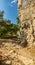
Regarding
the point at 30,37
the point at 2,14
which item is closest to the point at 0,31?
the point at 2,14

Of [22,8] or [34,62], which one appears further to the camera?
[22,8]

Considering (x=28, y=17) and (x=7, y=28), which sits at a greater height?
(x=28, y=17)

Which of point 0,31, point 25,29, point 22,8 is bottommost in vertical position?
point 0,31

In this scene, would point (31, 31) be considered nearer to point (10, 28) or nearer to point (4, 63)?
point (4, 63)

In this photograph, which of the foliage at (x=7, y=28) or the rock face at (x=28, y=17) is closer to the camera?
the rock face at (x=28, y=17)

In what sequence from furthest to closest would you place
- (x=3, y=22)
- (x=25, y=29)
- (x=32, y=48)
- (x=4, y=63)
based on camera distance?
(x=3, y=22), (x=25, y=29), (x=32, y=48), (x=4, y=63)

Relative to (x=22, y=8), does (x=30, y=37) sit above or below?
below

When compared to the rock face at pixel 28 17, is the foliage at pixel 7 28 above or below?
below

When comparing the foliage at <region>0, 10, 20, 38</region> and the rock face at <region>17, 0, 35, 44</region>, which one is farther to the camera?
the foliage at <region>0, 10, 20, 38</region>

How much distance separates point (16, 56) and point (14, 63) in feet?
3.28

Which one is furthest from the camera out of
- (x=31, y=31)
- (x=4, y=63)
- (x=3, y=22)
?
(x=3, y=22)

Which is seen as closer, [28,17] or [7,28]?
[28,17]

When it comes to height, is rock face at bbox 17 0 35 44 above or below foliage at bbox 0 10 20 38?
above

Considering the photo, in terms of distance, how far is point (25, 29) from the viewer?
11.2 meters
